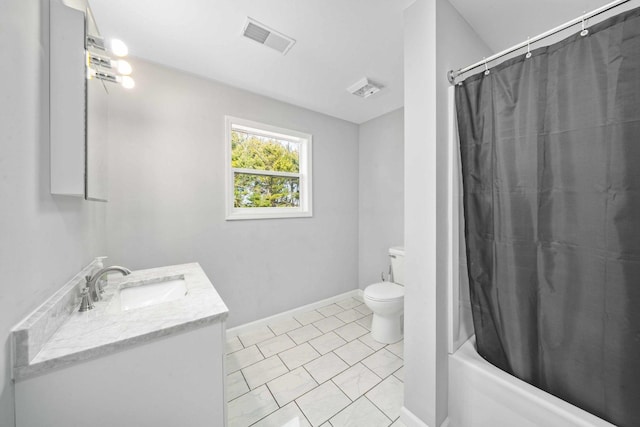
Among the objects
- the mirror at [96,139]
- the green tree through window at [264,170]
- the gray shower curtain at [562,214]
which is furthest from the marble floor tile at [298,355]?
the mirror at [96,139]

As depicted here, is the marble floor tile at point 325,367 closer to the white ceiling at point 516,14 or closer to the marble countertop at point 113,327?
the marble countertop at point 113,327

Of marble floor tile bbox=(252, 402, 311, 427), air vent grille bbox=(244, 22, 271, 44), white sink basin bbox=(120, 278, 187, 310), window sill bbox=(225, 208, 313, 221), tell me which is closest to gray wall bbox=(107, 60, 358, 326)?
window sill bbox=(225, 208, 313, 221)

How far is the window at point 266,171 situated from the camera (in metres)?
2.34

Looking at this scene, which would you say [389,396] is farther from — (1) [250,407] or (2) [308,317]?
(2) [308,317]

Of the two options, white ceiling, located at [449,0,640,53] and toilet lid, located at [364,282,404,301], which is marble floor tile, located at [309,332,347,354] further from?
white ceiling, located at [449,0,640,53]

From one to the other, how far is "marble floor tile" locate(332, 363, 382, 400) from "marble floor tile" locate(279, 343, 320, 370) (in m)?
0.32

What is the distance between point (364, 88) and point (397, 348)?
254 centimetres

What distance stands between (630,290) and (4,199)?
7.13ft

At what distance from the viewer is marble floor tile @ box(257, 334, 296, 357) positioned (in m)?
2.05

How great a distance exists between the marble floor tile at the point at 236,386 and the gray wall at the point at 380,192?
6.33ft

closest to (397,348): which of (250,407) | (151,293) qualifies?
(250,407)

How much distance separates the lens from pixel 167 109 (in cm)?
193

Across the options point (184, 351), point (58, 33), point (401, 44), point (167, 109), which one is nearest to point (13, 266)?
point (184, 351)

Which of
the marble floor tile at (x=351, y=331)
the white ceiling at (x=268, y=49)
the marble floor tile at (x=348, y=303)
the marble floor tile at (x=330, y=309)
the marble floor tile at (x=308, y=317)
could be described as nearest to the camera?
the white ceiling at (x=268, y=49)
